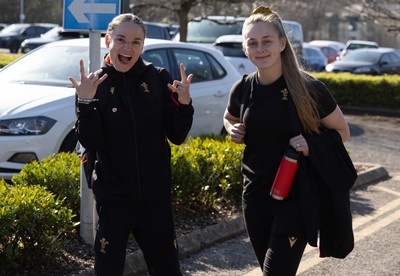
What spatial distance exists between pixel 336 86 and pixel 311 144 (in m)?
14.9

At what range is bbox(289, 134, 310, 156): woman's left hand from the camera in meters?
4.07

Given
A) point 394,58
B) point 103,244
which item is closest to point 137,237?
point 103,244

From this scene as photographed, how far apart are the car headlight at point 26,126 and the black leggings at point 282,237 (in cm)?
408

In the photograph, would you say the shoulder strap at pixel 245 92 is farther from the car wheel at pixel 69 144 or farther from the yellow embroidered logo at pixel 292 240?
the car wheel at pixel 69 144

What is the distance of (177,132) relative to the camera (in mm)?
4246

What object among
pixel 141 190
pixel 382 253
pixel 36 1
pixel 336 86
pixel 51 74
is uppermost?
pixel 141 190

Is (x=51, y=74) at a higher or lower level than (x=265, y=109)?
lower

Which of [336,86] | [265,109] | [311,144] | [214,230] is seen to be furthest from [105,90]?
[336,86]

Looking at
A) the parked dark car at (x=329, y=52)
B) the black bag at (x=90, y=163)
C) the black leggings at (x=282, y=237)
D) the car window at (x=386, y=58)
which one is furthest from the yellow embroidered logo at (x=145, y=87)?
the parked dark car at (x=329, y=52)

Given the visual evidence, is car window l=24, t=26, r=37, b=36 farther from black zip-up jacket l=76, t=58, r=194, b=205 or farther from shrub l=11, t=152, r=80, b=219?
black zip-up jacket l=76, t=58, r=194, b=205

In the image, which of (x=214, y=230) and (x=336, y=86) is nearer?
(x=214, y=230)

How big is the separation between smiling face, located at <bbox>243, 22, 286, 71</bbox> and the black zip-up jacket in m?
0.44

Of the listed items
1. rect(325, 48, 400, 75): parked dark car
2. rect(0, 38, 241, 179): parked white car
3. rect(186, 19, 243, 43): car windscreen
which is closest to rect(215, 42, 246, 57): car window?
rect(186, 19, 243, 43): car windscreen

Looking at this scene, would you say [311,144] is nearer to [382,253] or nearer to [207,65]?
[382,253]
